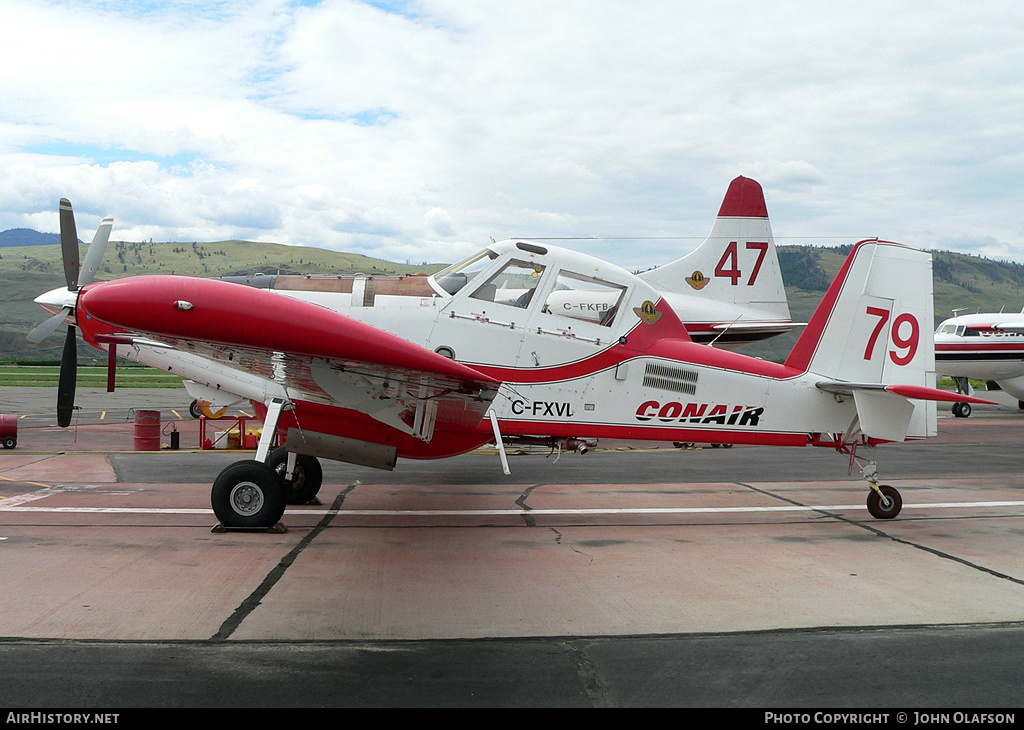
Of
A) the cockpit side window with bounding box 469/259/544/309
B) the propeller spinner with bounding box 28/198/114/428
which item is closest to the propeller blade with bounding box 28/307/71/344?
the propeller spinner with bounding box 28/198/114/428

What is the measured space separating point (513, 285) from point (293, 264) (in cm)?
8604

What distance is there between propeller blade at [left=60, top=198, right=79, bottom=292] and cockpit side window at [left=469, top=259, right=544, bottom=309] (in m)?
4.92

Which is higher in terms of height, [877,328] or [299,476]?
[877,328]

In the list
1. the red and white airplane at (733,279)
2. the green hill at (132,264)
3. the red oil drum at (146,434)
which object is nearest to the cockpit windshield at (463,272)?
the red oil drum at (146,434)

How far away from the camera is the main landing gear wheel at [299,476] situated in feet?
28.8

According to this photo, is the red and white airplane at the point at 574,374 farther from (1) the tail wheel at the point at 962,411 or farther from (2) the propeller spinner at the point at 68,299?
(1) the tail wheel at the point at 962,411

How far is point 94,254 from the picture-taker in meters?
9.70

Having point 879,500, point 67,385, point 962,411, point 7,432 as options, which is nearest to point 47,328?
point 67,385

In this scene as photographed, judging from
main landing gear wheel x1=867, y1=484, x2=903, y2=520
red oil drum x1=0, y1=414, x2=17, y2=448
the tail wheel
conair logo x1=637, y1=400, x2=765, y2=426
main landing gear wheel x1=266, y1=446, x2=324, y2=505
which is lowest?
red oil drum x1=0, y1=414, x2=17, y2=448

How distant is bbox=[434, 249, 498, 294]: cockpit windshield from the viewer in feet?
27.1

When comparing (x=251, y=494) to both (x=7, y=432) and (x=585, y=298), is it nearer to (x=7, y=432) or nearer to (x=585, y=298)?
(x=585, y=298)

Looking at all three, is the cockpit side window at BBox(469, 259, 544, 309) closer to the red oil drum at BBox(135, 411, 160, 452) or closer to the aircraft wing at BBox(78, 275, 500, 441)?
the aircraft wing at BBox(78, 275, 500, 441)

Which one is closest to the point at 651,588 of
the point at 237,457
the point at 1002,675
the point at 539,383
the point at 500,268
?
the point at 1002,675
